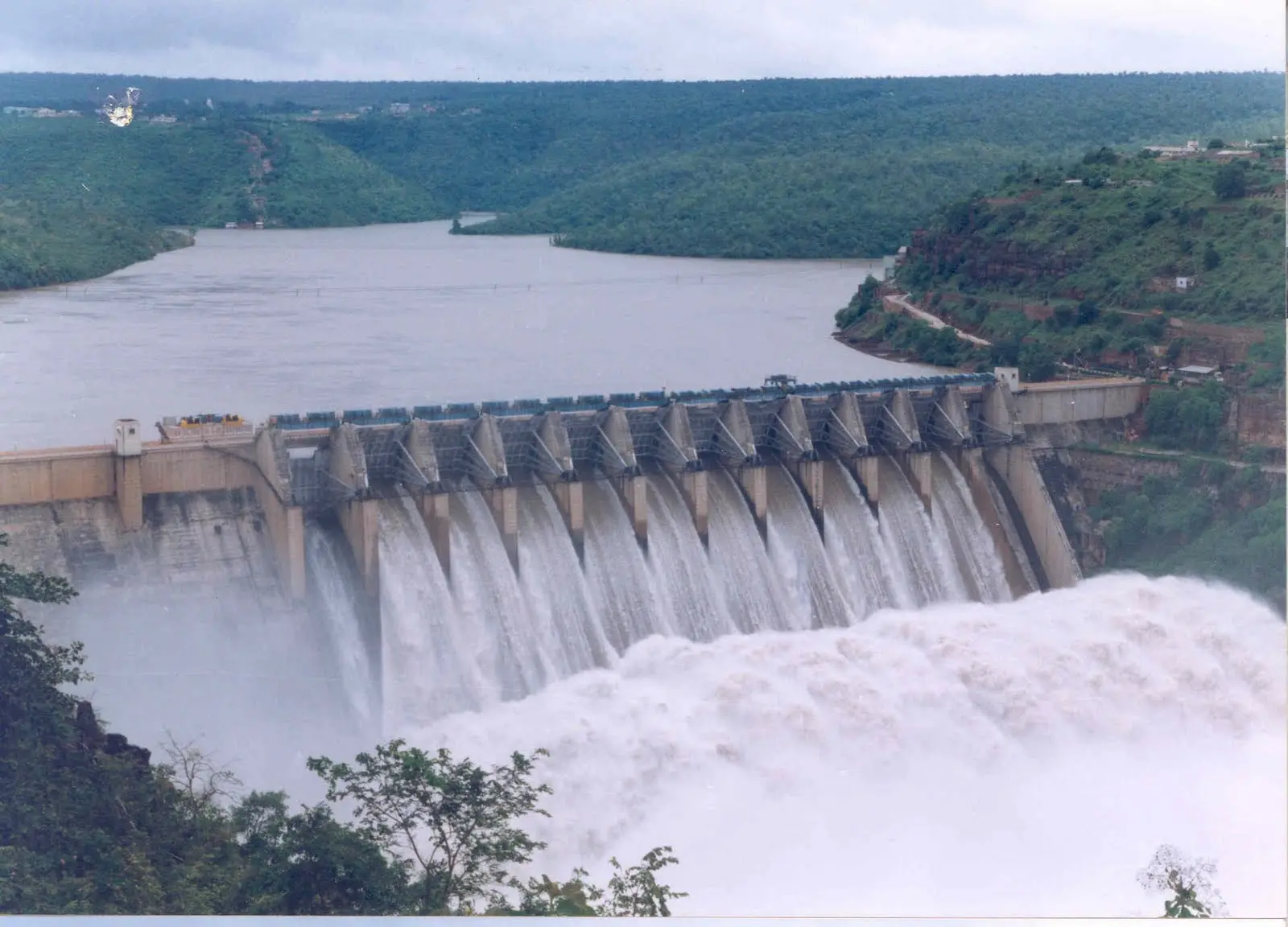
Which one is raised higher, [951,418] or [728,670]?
[951,418]

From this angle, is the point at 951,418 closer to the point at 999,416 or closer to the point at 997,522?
the point at 999,416

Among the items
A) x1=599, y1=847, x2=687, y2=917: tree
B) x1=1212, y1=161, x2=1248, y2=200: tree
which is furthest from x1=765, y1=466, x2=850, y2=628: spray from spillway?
x1=1212, y1=161, x2=1248, y2=200: tree

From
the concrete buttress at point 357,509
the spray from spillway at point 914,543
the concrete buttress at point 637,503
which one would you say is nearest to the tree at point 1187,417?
the spray from spillway at point 914,543

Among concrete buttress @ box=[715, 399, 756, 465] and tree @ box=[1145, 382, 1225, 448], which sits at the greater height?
concrete buttress @ box=[715, 399, 756, 465]

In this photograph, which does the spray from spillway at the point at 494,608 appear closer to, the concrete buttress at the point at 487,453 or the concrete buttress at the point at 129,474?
the concrete buttress at the point at 487,453

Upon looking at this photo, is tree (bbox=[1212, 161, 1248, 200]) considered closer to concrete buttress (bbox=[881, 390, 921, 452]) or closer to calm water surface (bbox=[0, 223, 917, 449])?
calm water surface (bbox=[0, 223, 917, 449])

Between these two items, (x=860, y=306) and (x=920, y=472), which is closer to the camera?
(x=920, y=472)

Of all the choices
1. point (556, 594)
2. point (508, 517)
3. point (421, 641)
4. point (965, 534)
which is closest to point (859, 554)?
point (965, 534)
